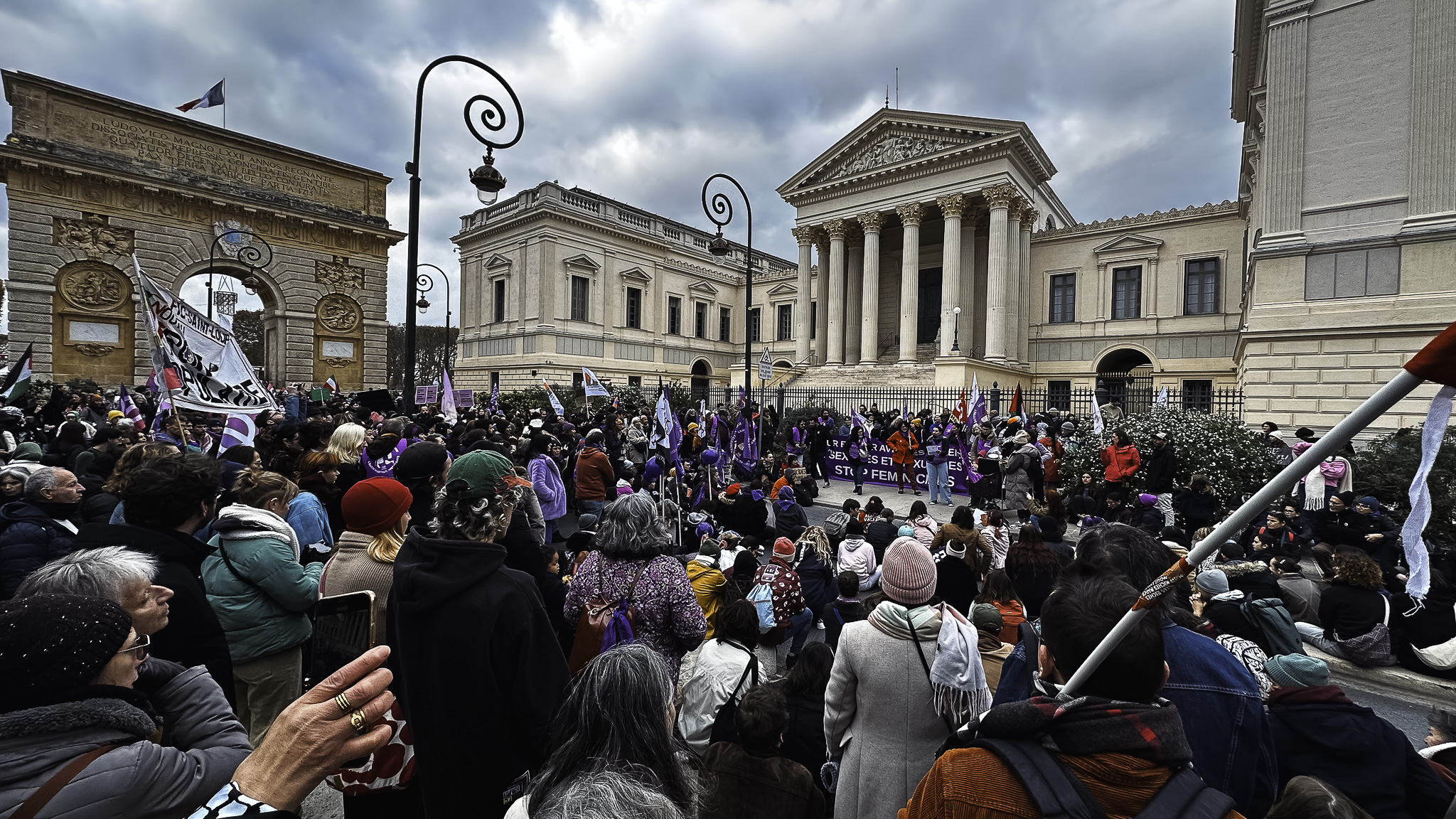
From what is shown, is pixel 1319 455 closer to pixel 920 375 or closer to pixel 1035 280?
pixel 920 375

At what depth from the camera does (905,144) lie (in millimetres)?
31328

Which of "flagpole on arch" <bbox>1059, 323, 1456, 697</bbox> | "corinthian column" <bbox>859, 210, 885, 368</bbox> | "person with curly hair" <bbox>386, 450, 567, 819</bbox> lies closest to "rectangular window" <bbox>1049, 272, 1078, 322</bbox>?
"corinthian column" <bbox>859, 210, 885, 368</bbox>

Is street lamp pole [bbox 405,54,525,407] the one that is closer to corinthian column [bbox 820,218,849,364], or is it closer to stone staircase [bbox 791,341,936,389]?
stone staircase [bbox 791,341,936,389]

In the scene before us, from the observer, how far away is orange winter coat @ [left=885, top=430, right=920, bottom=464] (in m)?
14.2

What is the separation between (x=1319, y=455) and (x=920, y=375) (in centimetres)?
2816

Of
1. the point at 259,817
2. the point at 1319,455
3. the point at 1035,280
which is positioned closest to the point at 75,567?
the point at 259,817

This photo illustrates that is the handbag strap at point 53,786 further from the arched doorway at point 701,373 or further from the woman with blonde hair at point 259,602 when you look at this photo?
the arched doorway at point 701,373

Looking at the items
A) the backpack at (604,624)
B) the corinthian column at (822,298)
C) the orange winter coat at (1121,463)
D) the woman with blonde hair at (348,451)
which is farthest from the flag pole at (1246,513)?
the corinthian column at (822,298)

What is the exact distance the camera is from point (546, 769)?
1.59 meters

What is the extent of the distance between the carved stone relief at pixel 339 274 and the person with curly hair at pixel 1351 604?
3419 cm

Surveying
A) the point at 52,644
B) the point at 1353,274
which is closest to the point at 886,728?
the point at 52,644

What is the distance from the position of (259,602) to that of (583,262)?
37667 mm

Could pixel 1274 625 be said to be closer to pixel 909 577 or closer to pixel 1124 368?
pixel 909 577

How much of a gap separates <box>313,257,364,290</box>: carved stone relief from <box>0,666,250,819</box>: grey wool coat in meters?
33.0
